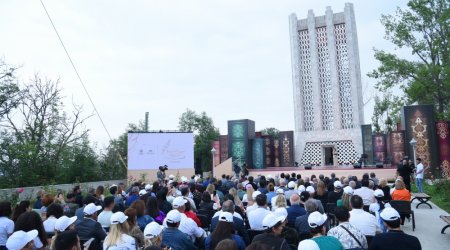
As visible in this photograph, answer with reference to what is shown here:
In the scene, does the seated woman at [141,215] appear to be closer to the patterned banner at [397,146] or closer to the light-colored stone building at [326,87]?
the patterned banner at [397,146]

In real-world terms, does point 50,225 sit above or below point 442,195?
above

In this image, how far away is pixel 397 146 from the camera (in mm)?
23172

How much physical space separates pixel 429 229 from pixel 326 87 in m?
29.6

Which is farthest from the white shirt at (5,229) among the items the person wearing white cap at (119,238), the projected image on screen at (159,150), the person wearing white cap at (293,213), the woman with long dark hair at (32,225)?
the projected image on screen at (159,150)

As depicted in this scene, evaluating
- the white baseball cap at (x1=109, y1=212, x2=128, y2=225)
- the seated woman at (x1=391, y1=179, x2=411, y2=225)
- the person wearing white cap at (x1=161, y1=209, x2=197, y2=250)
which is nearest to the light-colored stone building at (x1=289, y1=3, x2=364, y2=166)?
the seated woman at (x1=391, y1=179, x2=411, y2=225)

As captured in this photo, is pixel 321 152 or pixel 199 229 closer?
pixel 199 229

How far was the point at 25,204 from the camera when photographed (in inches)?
201

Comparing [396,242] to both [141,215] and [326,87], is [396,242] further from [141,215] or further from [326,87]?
[326,87]

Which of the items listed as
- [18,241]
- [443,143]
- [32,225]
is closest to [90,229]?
[32,225]

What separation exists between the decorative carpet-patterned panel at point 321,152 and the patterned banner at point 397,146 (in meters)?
8.44

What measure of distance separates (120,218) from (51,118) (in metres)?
21.7

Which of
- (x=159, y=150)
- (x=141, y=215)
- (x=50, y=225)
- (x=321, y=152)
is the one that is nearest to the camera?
(x=50, y=225)

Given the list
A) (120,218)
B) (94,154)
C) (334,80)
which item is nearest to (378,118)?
(334,80)

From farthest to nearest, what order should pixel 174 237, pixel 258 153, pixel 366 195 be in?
pixel 258 153, pixel 366 195, pixel 174 237
